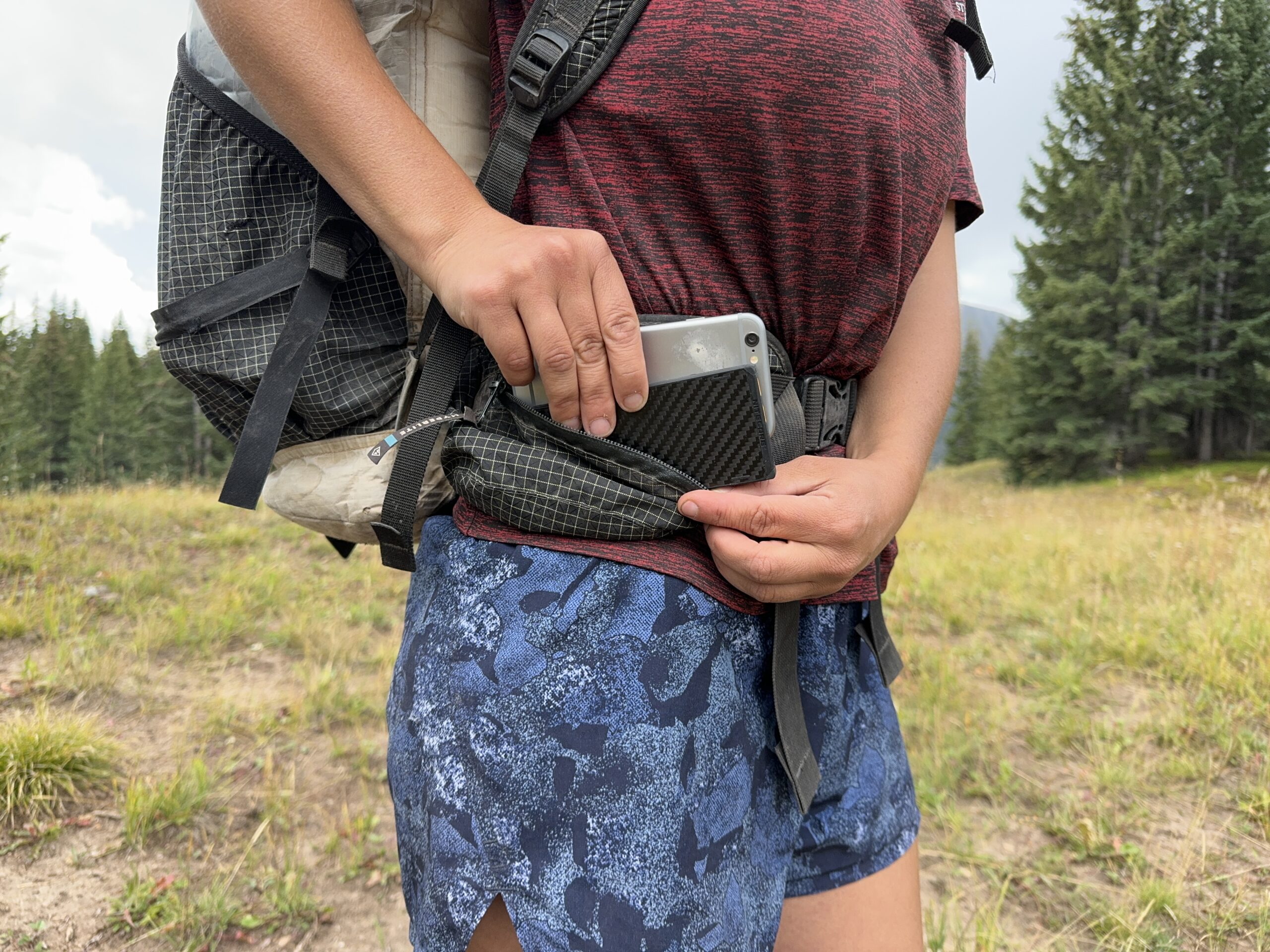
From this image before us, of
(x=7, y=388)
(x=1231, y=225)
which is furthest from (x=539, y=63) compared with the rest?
(x=1231, y=225)

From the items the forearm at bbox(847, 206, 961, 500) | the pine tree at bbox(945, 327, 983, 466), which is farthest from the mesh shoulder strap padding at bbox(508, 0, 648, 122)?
the pine tree at bbox(945, 327, 983, 466)

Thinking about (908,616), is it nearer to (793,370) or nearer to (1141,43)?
(793,370)

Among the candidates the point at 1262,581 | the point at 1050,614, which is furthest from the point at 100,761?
the point at 1262,581

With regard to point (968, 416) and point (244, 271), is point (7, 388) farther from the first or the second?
point (968, 416)

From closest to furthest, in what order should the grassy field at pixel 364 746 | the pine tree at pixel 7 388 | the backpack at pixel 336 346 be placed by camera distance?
the backpack at pixel 336 346 < the grassy field at pixel 364 746 < the pine tree at pixel 7 388

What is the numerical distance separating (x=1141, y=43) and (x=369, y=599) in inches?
1102

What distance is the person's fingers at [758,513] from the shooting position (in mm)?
896

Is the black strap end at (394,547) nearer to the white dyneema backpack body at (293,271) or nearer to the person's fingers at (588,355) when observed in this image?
the white dyneema backpack body at (293,271)

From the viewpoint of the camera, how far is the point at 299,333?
3.12 feet

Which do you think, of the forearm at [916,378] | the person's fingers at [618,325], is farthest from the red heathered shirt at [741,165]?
the forearm at [916,378]

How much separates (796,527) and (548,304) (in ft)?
1.30

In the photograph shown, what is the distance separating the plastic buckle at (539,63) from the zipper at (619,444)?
1.13ft

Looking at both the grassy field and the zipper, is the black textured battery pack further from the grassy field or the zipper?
the grassy field

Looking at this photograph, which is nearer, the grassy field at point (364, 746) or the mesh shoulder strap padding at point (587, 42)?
the mesh shoulder strap padding at point (587, 42)
